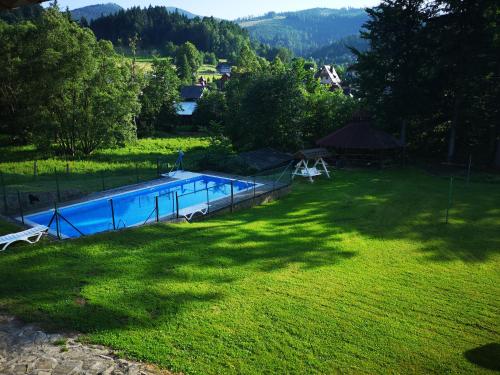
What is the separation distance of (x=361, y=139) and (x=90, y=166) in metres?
18.3

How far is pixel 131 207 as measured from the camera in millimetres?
19688

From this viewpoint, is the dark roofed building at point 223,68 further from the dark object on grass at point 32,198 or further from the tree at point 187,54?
the dark object on grass at point 32,198

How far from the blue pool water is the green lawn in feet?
15.9

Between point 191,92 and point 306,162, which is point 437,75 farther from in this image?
point 191,92

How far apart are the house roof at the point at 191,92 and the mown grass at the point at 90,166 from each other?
125 ft

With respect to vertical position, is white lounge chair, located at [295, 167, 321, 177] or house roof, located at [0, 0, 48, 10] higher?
house roof, located at [0, 0, 48, 10]

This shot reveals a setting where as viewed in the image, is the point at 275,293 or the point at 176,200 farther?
the point at 176,200

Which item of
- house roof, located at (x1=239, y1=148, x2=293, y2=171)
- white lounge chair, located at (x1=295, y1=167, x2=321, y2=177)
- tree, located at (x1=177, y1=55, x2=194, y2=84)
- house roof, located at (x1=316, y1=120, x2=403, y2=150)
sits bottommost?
white lounge chair, located at (x1=295, y1=167, x2=321, y2=177)

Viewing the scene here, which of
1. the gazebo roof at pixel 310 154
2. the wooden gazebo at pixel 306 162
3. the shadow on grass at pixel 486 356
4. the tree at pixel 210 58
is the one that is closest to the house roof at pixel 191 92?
the gazebo roof at pixel 310 154

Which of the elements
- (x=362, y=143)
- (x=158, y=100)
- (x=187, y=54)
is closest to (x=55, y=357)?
(x=362, y=143)

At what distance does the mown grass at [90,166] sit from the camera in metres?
21.8

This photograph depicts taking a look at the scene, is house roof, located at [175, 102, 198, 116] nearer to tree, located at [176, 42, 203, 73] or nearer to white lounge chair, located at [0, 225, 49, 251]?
tree, located at [176, 42, 203, 73]

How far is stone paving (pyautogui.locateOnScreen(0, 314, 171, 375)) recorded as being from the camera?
19.3 ft

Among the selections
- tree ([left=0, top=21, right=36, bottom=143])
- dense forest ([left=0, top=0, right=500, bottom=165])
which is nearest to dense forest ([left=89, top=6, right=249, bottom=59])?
tree ([left=0, top=21, right=36, bottom=143])
